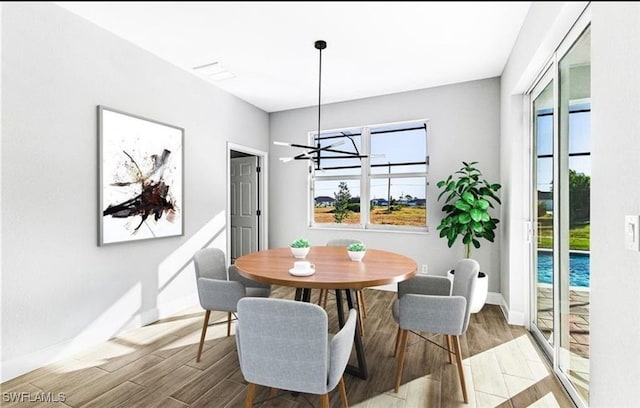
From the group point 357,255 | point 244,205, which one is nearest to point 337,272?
point 357,255

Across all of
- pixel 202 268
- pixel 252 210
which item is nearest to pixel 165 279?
pixel 202 268

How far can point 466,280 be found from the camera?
1875 mm

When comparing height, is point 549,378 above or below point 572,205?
below

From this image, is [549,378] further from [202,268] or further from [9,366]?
[9,366]

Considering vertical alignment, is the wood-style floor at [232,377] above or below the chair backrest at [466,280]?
below

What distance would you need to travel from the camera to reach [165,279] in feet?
10.1

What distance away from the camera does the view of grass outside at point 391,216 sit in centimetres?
384

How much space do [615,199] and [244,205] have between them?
435 centimetres

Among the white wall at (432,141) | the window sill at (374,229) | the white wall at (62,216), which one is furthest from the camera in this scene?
the window sill at (374,229)

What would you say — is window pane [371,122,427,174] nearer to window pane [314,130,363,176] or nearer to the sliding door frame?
window pane [314,130,363,176]

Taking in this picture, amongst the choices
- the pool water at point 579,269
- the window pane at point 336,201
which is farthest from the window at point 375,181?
the pool water at point 579,269

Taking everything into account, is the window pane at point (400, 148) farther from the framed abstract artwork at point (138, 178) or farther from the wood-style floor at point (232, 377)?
the framed abstract artwork at point (138, 178)

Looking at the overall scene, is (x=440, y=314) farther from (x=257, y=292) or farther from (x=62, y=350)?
(x=62, y=350)

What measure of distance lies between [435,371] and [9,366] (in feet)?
8.98
